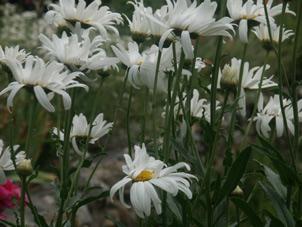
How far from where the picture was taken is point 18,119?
442 centimetres

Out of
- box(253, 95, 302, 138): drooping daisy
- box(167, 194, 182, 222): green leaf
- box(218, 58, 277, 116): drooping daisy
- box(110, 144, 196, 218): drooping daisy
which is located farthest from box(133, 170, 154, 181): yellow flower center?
box(253, 95, 302, 138): drooping daisy

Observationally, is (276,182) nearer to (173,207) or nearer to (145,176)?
(173,207)

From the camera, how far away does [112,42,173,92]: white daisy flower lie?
1.63 m

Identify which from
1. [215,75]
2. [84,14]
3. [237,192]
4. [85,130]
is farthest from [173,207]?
[84,14]

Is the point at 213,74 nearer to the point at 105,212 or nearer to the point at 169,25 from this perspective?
the point at 169,25

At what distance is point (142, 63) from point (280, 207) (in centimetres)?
45

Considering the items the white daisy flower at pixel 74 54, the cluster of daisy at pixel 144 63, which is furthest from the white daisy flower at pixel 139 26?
the white daisy flower at pixel 74 54

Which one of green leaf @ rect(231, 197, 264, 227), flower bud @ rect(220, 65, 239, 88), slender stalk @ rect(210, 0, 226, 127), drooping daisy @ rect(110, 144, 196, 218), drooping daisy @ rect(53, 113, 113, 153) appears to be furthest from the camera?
drooping daisy @ rect(53, 113, 113, 153)

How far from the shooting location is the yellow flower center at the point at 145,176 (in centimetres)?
137

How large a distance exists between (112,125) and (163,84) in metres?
0.16

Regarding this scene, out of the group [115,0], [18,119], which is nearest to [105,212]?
[18,119]

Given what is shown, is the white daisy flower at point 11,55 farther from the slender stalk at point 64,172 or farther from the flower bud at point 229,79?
the flower bud at point 229,79

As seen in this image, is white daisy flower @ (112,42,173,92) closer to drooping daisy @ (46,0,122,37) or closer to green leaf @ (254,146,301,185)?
drooping daisy @ (46,0,122,37)

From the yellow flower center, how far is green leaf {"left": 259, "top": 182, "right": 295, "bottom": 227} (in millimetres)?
262
